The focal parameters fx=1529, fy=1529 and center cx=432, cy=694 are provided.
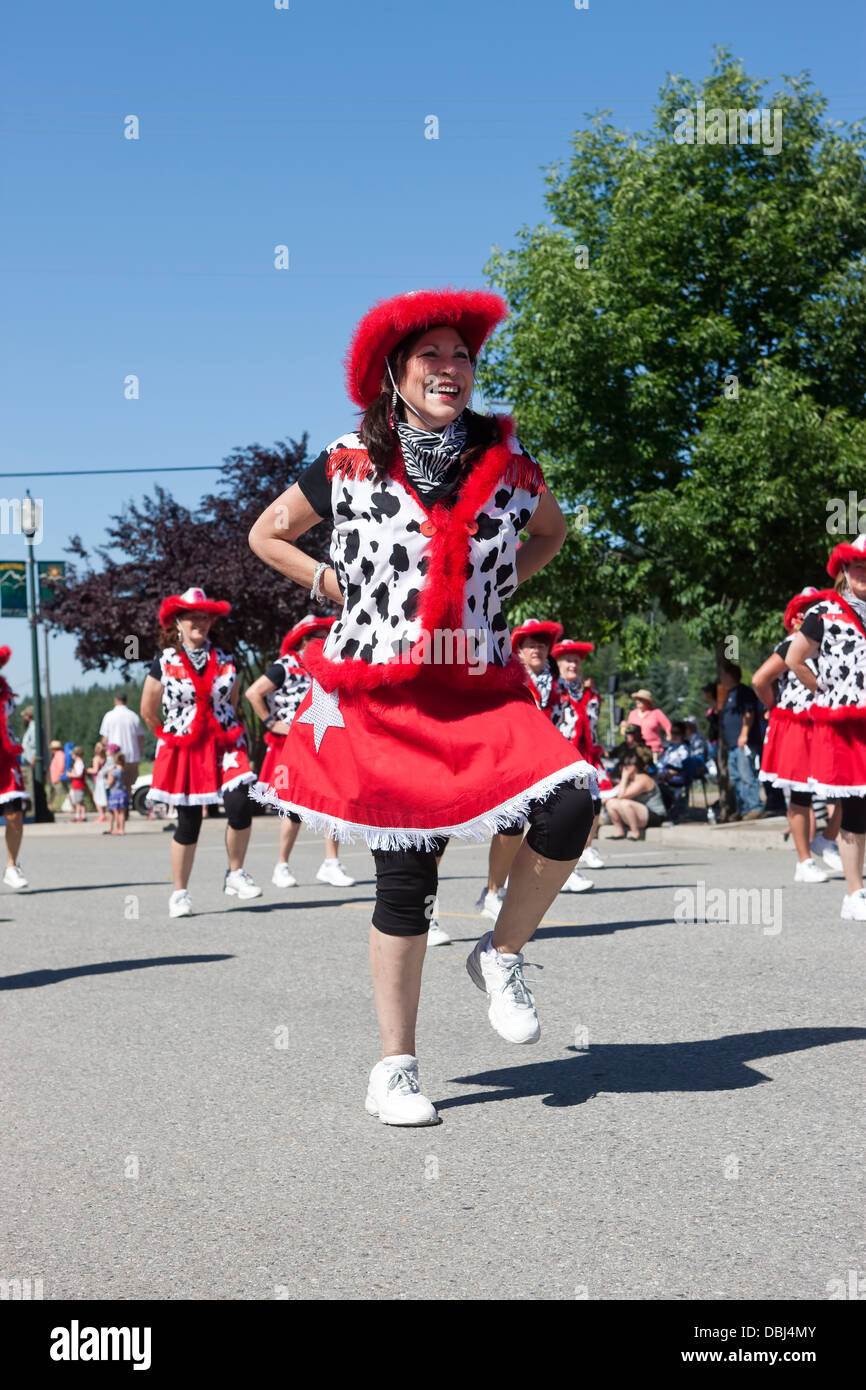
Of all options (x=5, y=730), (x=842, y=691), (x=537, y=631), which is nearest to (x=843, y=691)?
(x=842, y=691)

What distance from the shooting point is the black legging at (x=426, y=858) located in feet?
14.1

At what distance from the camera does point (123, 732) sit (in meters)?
24.1

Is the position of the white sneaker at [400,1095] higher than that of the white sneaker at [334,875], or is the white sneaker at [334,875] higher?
the white sneaker at [400,1095]

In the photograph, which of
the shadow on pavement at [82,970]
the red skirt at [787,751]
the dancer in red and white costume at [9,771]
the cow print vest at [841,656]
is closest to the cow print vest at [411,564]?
the shadow on pavement at [82,970]

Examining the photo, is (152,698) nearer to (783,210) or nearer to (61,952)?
(61,952)

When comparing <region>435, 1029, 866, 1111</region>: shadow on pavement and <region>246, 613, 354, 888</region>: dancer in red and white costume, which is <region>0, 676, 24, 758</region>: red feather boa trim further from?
<region>435, 1029, 866, 1111</region>: shadow on pavement

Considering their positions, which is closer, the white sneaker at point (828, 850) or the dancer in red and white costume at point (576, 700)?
the dancer in red and white costume at point (576, 700)

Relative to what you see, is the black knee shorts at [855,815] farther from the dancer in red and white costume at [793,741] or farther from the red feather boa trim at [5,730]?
the red feather boa trim at [5,730]

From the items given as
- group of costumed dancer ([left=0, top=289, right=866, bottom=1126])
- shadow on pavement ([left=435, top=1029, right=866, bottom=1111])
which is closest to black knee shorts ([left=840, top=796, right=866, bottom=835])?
shadow on pavement ([left=435, top=1029, right=866, bottom=1111])

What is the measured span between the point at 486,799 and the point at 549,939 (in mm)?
4225

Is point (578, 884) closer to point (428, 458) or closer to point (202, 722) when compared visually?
point (202, 722)

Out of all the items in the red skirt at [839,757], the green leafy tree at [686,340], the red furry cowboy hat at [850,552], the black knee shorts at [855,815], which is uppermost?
the green leafy tree at [686,340]

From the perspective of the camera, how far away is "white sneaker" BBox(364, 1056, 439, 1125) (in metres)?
4.23
